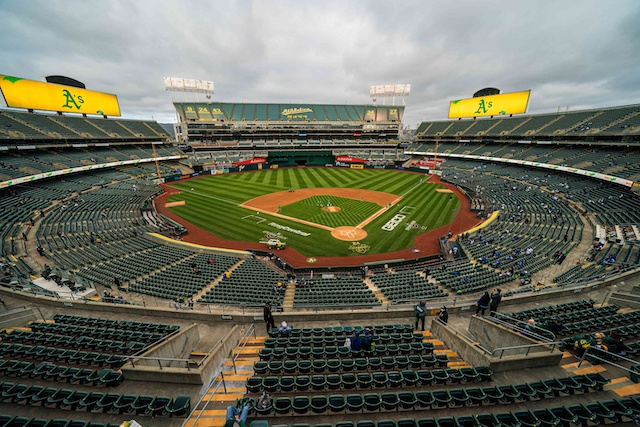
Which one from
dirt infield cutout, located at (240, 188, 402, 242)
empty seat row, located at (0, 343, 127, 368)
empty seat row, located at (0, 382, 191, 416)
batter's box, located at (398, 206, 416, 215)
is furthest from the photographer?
batter's box, located at (398, 206, 416, 215)

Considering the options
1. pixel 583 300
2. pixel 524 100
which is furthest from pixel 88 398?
pixel 524 100

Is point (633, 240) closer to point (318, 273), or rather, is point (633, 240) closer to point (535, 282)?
point (535, 282)

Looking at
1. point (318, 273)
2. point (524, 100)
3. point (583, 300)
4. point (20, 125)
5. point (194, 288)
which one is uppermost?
point (524, 100)

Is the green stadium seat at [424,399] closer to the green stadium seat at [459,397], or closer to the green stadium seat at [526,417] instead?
the green stadium seat at [459,397]

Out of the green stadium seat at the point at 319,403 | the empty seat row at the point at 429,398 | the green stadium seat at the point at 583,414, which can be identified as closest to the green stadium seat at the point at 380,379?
the empty seat row at the point at 429,398

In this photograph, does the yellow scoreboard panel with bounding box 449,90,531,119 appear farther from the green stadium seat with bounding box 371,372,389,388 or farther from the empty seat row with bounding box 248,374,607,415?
the green stadium seat with bounding box 371,372,389,388

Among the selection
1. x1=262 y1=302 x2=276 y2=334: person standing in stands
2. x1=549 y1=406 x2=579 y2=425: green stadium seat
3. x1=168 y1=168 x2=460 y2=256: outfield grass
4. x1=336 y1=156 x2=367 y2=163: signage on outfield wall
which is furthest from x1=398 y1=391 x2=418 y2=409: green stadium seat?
x1=336 y1=156 x2=367 y2=163: signage on outfield wall
